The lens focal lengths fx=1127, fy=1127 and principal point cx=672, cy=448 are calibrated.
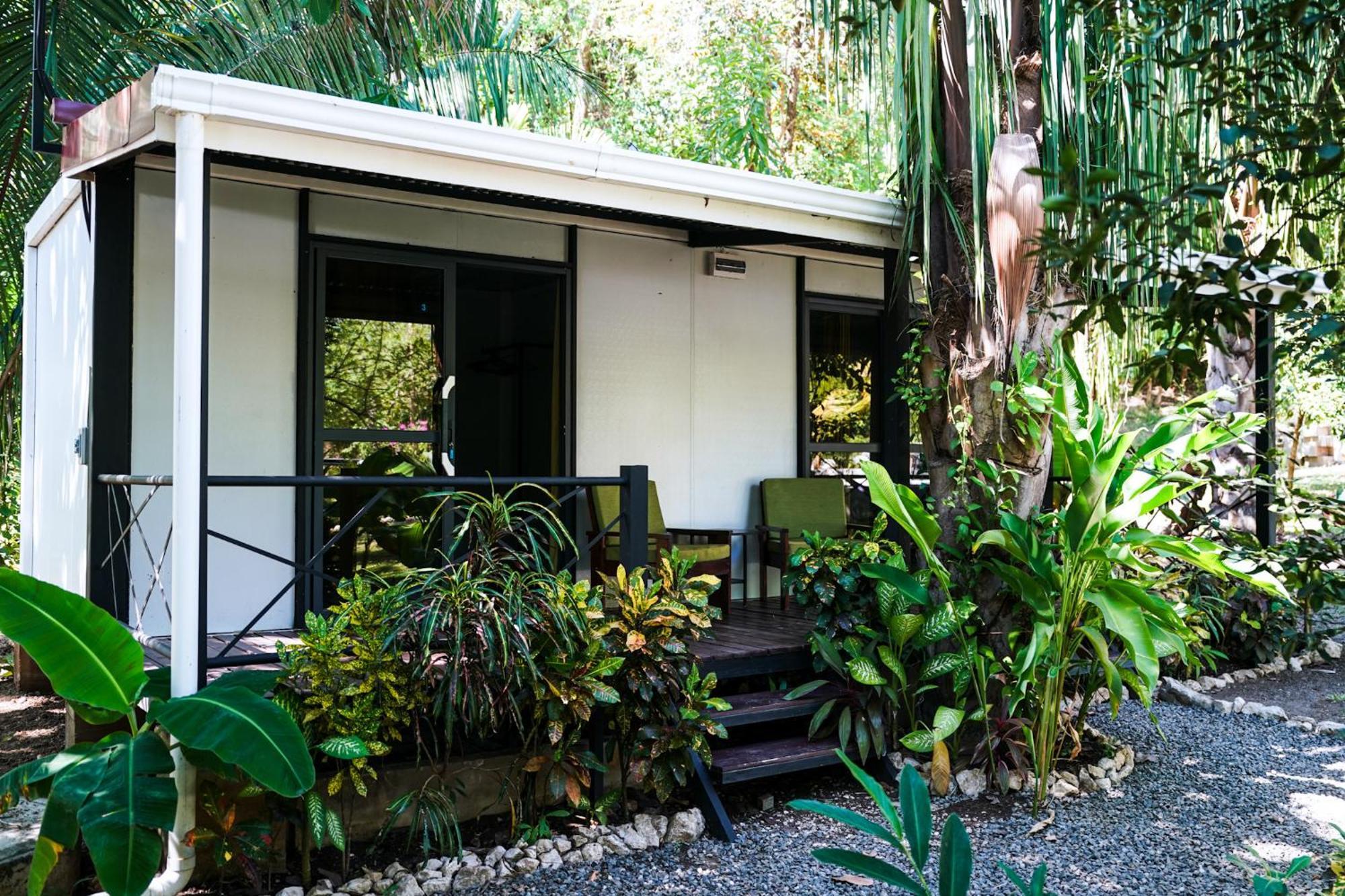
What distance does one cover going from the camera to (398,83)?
1090cm

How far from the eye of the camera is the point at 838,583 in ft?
17.4

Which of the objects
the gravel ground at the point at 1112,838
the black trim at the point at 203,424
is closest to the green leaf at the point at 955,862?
the gravel ground at the point at 1112,838

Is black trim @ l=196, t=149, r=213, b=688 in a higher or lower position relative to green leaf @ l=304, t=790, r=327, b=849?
higher

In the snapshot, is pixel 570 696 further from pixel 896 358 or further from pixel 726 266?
pixel 726 266

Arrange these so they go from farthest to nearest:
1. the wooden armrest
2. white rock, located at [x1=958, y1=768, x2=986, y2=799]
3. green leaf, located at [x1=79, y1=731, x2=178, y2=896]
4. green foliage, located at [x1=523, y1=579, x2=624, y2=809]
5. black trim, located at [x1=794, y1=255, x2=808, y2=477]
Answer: black trim, located at [x1=794, y1=255, x2=808, y2=477], the wooden armrest, white rock, located at [x1=958, y1=768, x2=986, y2=799], green foliage, located at [x1=523, y1=579, x2=624, y2=809], green leaf, located at [x1=79, y1=731, x2=178, y2=896]

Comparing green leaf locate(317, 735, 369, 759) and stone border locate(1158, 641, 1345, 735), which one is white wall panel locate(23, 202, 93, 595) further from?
stone border locate(1158, 641, 1345, 735)

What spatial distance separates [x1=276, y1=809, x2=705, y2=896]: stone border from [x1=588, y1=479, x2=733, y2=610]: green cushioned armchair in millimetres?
1816

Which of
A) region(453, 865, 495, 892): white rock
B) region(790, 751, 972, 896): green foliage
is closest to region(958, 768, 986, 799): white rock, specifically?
region(453, 865, 495, 892): white rock

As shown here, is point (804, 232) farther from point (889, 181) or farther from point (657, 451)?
point (657, 451)

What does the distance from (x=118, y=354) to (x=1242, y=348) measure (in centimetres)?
764

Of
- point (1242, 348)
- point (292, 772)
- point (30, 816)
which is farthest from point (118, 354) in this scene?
point (1242, 348)

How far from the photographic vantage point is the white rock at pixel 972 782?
5.05 metres

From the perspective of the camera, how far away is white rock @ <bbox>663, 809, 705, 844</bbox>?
4.56 metres

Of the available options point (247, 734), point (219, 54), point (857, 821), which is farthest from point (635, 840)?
point (219, 54)
